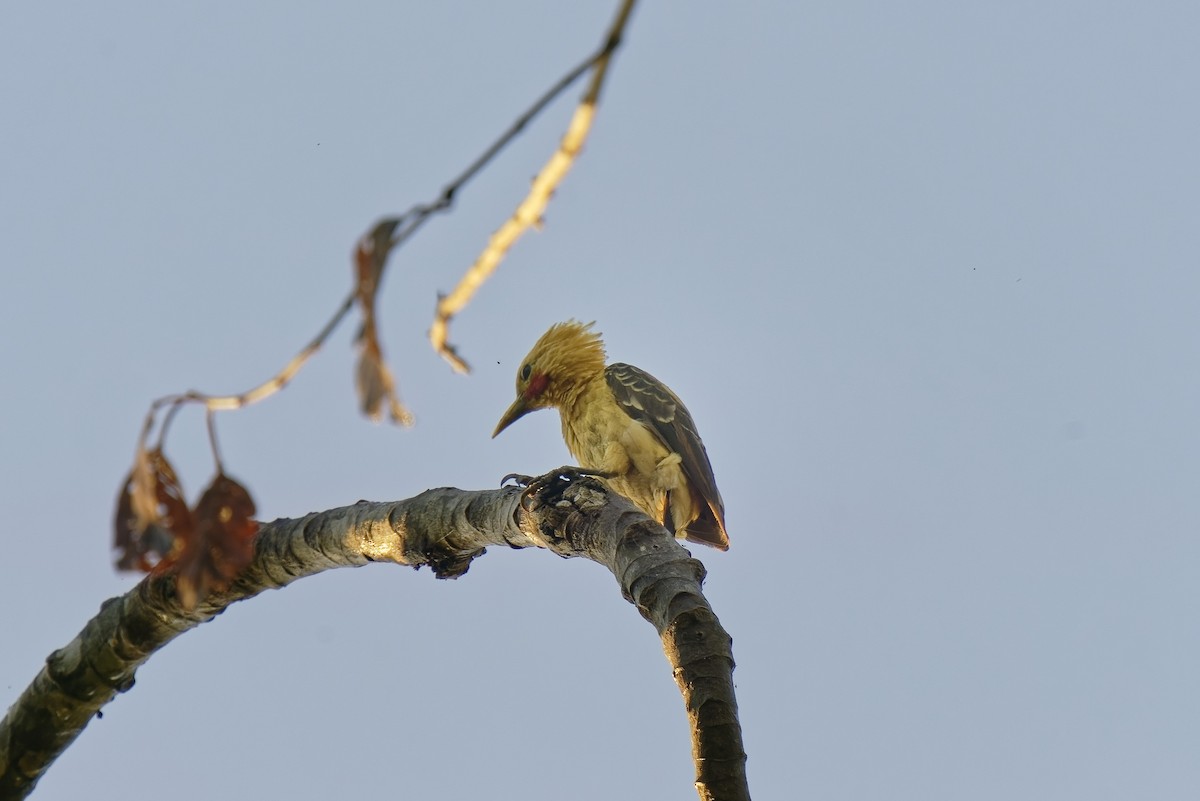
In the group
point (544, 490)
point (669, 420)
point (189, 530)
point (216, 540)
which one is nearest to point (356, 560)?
Result: point (544, 490)

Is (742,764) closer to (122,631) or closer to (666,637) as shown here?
(666,637)

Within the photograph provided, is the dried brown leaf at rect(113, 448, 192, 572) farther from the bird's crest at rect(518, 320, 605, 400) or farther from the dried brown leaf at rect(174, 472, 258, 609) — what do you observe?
the bird's crest at rect(518, 320, 605, 400)

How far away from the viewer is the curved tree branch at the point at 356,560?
13.5ft

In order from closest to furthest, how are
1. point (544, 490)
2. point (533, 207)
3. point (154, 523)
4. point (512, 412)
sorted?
point (533, 207), point (154, 523), point (544, 490), point (512, 412)

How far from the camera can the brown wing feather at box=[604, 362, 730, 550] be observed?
7484mm

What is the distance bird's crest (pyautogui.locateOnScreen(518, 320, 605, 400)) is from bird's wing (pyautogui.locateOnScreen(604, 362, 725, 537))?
0.19 meters

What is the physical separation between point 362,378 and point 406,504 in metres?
3.24

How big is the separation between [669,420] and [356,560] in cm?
294

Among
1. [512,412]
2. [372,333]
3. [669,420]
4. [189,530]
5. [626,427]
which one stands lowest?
[372,333]

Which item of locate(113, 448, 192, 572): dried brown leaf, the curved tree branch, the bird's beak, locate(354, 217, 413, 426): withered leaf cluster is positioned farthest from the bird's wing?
locate(354, 217, 413, 426): withered leaf cluster

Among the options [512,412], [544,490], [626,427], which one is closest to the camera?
[544,490]

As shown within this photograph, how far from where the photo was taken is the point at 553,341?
27.2 feet

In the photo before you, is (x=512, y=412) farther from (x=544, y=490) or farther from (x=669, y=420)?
(x=544, y=490)

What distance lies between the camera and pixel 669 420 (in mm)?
7609
